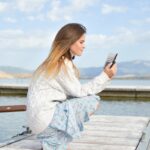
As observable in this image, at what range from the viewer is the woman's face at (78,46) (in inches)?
136

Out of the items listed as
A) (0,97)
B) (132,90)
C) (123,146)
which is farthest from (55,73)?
(0,97)

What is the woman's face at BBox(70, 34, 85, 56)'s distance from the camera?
3459 millimetres

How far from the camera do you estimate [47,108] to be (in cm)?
344

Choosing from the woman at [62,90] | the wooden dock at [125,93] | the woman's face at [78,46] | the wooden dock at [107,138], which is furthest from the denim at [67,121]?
the wooden dock at [125,93]

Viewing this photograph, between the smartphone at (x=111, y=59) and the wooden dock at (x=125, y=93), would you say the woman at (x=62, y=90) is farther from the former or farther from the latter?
the wooden dock at (x=125, y=93)

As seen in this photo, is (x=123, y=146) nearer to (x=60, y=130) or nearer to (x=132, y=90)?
(x=60, y=130)

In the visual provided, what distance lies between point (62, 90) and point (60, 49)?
319 mm

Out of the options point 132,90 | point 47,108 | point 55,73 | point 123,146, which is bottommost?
point 123,146

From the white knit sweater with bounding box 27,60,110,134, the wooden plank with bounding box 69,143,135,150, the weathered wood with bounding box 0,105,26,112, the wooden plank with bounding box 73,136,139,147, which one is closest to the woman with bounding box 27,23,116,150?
the white knit sweater with bounding box 27,60,110,134

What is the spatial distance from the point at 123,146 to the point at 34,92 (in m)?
1.16

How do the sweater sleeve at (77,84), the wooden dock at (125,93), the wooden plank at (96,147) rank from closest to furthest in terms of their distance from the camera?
the sweater sleeve at (77,84), the wooden plank at (96,147), the wooden dock at (125,93)

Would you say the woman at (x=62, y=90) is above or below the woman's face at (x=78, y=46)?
below

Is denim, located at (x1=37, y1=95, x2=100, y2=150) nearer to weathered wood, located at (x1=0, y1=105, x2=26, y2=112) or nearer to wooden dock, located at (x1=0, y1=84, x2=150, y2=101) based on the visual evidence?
weathered wood, located at (x1=0, y1=105, x2=26, y2=112)

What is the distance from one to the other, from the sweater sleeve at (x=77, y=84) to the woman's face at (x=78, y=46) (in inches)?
5.9
